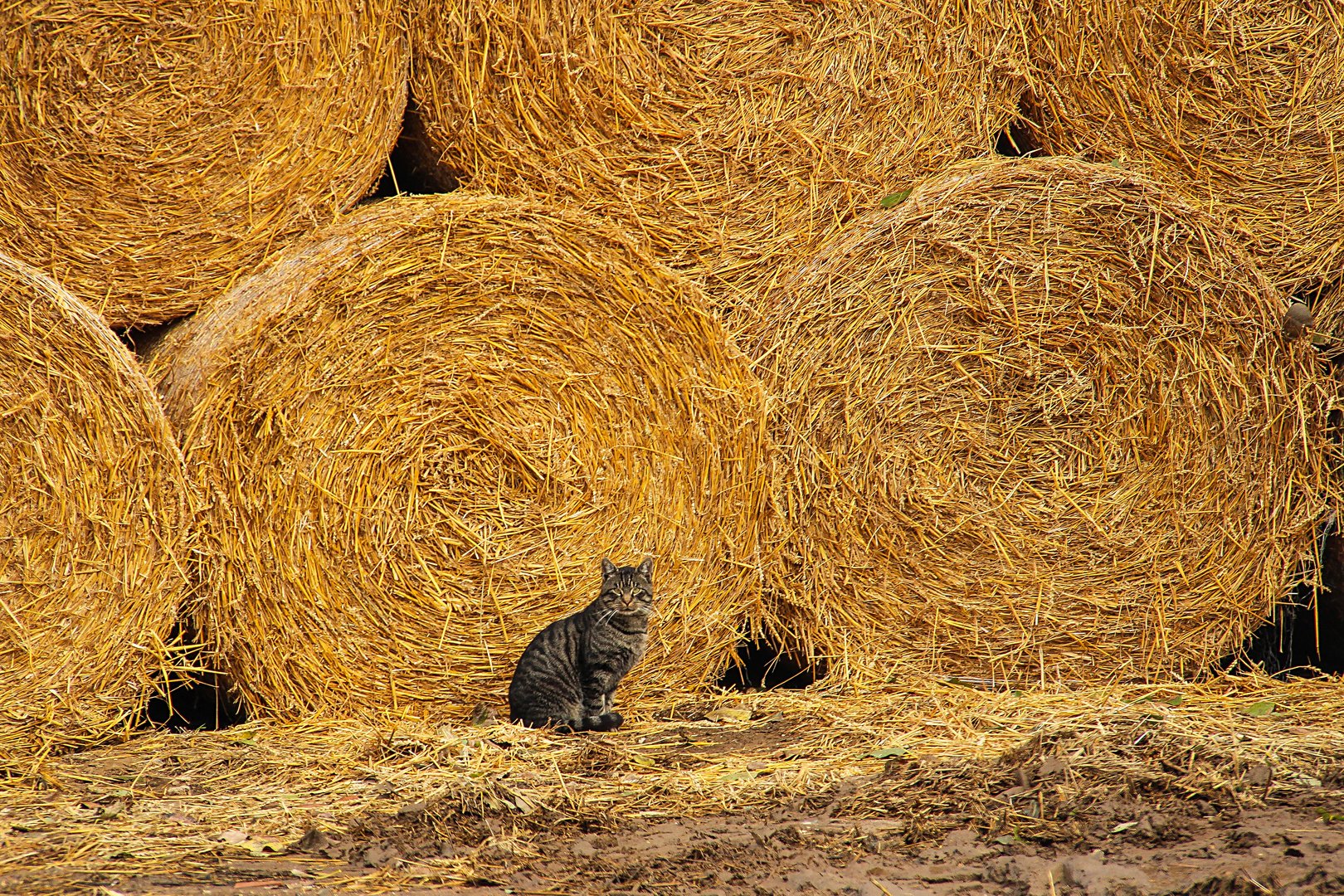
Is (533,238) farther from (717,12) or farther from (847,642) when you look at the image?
(847,642)

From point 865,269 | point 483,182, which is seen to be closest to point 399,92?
point 483,182

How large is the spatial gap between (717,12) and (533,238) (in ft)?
2.91

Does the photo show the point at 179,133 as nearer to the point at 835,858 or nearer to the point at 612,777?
the point at 612,777

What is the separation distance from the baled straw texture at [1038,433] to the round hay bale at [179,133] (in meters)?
1.33

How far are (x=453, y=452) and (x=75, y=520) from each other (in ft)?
3.14

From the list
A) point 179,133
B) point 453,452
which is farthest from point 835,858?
point 179,133

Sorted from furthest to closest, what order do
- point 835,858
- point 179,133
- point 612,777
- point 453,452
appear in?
1. point 453,452
2. point 179,133
3. point 612,777
4. point 835,858

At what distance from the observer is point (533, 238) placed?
12.0ft

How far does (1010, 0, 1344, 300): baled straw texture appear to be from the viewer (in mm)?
4078

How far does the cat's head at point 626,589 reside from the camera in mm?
3607

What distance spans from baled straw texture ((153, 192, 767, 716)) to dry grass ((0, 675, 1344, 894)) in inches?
9.4

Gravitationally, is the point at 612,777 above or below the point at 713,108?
below

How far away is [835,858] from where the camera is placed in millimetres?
2566

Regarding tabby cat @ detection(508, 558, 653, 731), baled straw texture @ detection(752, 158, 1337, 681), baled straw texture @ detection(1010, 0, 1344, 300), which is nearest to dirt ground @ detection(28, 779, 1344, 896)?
tabby cat @ detection(508, 558, 653, 731)
